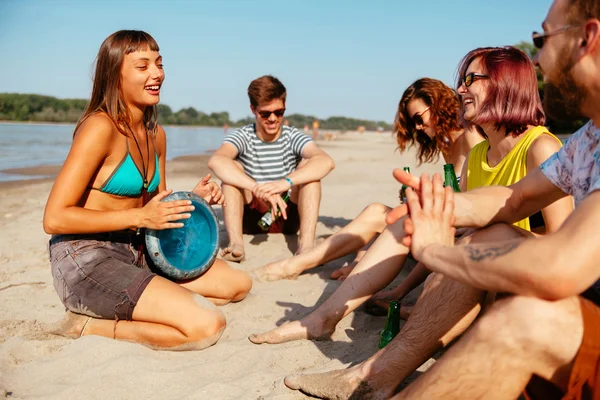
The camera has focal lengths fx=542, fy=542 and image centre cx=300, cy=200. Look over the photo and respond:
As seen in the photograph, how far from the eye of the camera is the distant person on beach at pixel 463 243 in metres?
2.54

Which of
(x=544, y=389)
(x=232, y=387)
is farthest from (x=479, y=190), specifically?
(x=232, y=387)

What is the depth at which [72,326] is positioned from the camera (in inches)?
132

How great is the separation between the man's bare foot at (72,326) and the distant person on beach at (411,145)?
158cm

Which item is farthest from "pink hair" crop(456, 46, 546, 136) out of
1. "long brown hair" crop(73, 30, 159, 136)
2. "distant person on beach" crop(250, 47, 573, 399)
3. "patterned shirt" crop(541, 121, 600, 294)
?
"long brown hair" crop(73, 30, 159, 136)

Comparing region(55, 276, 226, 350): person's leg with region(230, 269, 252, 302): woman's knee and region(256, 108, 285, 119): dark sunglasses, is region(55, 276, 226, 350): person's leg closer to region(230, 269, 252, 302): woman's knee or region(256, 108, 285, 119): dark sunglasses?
region(230, 269, 252, 302): woman's knee

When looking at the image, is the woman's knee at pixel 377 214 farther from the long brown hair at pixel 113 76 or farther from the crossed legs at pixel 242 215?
the long brown hair at pixel 113 76

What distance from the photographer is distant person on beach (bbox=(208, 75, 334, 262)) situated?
5191mm

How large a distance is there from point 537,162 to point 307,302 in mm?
1901

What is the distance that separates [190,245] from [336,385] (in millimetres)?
1762

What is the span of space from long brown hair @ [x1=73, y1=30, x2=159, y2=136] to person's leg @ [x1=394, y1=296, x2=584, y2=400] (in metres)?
2.55

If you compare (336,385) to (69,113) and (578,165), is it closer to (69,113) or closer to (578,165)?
(578,165)

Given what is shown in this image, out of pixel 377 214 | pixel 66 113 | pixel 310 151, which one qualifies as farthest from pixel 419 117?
pixel 66 113

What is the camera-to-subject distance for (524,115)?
3.30m

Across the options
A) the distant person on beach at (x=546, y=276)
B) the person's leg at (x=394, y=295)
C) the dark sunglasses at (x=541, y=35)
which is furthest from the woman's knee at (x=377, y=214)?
the dark sunglasses at (x=541, y=35)
